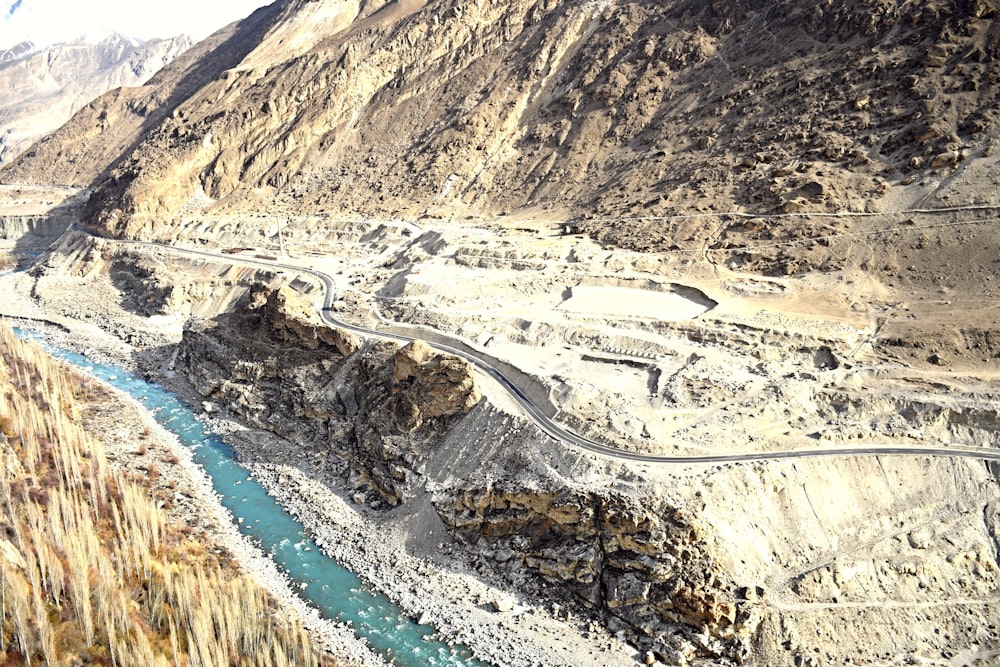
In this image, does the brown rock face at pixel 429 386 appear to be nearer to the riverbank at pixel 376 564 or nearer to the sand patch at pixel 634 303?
the riverbank at pixel 376 564

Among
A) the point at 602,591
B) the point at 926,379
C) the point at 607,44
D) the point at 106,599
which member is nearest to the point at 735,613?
the point at 602,591

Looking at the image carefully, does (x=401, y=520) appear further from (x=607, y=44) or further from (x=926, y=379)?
(x=607, y=44)

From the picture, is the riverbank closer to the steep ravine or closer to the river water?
the river water

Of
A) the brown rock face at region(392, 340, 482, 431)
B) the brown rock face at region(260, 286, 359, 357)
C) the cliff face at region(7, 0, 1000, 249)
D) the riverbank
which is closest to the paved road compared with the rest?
the brown rock face at region(392, 340, 482, 431)

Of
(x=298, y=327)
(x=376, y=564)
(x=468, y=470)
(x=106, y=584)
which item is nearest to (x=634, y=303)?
(x=468, y=470)

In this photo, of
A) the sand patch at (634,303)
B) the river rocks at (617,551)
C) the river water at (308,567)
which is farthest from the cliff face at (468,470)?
the sand patch at (634,303)

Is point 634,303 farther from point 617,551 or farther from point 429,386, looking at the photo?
point 617,551
